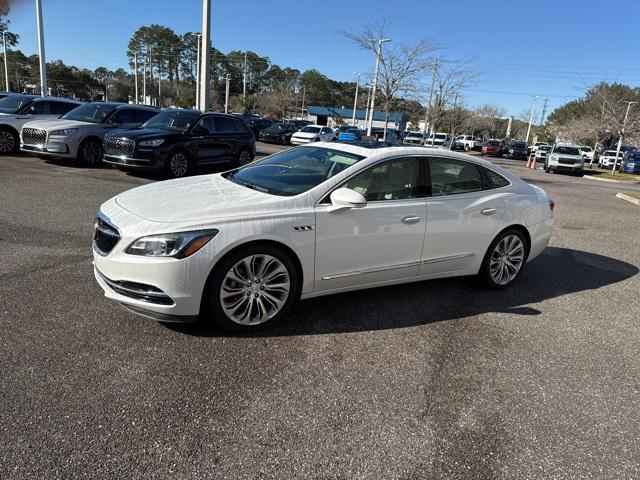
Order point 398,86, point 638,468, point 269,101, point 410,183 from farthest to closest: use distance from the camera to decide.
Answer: point 269,101 → point 398,86 → point 410,183 → point 638,468

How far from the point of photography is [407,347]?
3879mm

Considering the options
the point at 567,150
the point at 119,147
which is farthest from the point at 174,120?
the point at 567,150

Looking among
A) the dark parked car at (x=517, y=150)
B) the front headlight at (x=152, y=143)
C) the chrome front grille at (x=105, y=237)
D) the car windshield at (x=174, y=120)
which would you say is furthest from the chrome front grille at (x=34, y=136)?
the dark parked car at (x=517, y=150)

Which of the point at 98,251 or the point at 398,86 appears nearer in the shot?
the point at 98,251

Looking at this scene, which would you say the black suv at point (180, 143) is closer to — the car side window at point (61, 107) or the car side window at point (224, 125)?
the car side window at point (224, 125)

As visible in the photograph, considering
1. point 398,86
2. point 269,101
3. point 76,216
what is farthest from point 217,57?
point 76,216

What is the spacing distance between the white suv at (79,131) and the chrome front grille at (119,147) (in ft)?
4.33

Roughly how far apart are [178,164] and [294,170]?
7.78 m

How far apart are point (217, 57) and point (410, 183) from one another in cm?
10930

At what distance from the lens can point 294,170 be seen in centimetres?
464

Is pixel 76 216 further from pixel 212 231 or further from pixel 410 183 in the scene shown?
pixel 410 183

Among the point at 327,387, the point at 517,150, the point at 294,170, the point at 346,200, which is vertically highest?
the point at 294,170

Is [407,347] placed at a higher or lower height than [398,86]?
lower

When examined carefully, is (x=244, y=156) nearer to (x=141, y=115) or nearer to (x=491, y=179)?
(x=141, y=115)
